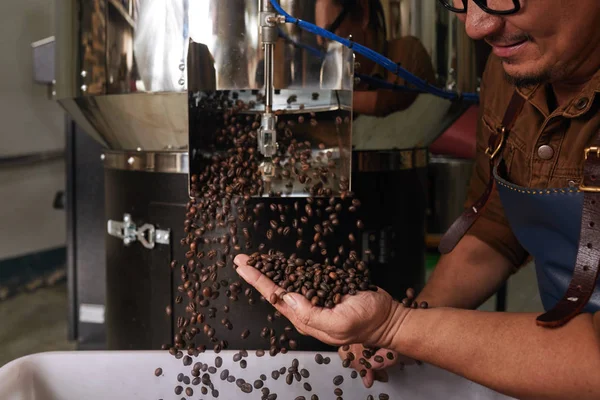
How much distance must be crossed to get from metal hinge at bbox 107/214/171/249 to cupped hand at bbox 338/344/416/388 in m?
0.52

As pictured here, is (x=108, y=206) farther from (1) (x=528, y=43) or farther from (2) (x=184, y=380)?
(1) (x=528, y=43)

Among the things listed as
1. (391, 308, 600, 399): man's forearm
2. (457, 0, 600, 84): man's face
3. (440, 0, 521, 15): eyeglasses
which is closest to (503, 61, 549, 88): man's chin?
(457, 0, 600, 84): man's face

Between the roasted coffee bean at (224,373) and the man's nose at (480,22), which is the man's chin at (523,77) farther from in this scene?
the roasted coffee bean at (224,373)

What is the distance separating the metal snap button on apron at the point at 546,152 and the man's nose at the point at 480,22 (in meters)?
0.25

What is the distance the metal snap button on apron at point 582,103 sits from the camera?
964 mm

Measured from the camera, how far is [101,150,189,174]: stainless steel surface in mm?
1379

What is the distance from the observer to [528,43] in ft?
3.02

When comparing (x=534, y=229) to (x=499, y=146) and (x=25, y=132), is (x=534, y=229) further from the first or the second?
(x=25, y=132)

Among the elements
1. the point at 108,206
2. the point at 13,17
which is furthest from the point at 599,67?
the point at 13,17

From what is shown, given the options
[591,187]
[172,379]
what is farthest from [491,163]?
[172,379]

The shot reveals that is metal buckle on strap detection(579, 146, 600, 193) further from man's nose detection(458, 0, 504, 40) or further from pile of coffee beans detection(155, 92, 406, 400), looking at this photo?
pile of coffee beans detection(155, 92, 406, 400)

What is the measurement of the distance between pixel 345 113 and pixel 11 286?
8.04ft

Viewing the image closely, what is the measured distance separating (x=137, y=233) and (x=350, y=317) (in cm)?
72

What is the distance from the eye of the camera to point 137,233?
1460mm
